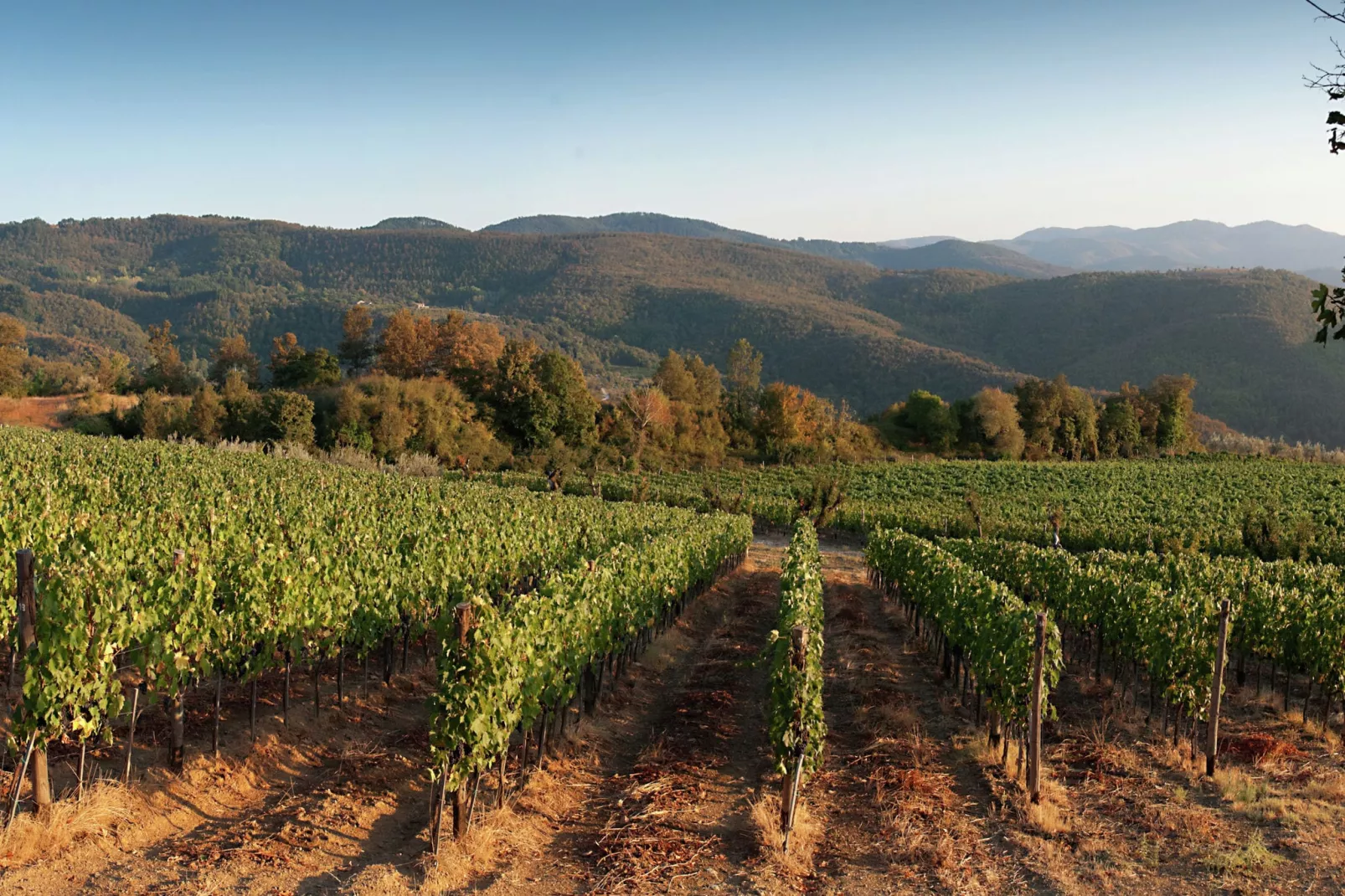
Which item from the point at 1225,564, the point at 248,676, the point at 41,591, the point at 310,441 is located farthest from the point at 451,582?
the point at 310,441

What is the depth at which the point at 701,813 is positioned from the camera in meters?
8.62

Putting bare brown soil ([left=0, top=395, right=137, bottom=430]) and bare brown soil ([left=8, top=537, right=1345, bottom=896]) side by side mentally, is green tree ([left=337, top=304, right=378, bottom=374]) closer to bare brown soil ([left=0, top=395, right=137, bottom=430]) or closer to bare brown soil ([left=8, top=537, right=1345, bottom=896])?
bare brown soil ([left=0, top=395, right=137, bottom=430])

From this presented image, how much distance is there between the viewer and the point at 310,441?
163 feet

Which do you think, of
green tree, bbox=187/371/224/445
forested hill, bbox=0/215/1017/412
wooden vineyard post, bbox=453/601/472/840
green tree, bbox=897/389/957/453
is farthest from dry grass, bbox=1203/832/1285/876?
forested hill, bbox=0/215/1017/412

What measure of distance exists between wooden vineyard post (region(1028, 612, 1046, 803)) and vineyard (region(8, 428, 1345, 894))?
56 mm

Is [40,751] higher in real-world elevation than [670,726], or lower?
higher

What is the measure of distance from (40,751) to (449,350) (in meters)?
62.6

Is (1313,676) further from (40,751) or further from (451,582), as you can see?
(40,751)

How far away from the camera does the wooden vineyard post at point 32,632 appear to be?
7270mm

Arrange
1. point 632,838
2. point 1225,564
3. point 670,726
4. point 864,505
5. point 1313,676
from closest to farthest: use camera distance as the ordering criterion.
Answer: point 632,838
point 670,726
point 1313,676
point 1225,564
point 864,505

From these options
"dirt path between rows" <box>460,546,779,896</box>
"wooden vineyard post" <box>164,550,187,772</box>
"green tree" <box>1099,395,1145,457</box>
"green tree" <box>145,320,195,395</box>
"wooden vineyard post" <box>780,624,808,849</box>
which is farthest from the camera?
"green tree" <box>1099,395,1145,457</box>

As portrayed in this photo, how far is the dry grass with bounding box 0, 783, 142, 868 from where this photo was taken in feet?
22.4

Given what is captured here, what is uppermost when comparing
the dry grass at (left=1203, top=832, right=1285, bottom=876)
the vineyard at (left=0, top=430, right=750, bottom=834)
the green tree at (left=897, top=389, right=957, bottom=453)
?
the vineyard at (left=0, top=430, right=750, bottom=834)

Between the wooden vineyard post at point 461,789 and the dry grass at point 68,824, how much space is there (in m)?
2.78
